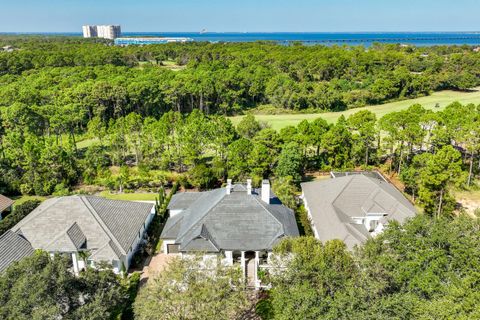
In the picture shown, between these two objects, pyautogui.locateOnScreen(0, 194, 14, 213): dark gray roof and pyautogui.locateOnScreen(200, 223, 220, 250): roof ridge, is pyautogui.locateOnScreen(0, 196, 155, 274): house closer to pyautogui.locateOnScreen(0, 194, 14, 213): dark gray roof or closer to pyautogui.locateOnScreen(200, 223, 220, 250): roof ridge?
pyautogui.locateOnScreen(200, 223, 220, 250): roof ridge

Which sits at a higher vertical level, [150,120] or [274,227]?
[150,120]

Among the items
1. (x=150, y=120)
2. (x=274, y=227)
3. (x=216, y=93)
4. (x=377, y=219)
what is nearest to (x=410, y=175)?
(x=377, y=219)

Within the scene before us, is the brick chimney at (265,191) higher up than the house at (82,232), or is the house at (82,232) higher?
the brick chimney at (265,191)

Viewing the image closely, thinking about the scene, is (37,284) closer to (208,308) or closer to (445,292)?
(208,308)

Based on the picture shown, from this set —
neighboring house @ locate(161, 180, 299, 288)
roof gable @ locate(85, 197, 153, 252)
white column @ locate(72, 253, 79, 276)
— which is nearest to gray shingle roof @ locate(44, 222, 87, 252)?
white column @ locate(72, 253, 79, 276)

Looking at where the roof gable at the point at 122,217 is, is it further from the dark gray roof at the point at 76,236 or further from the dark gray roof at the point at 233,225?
the dark gray roof at the point at 233,225

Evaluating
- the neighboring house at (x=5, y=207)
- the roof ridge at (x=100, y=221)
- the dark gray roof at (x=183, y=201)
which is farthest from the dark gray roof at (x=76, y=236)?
the neighboring house at (x=5, y=207)

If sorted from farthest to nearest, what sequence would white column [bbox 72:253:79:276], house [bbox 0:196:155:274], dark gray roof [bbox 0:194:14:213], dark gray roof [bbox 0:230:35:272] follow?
1. dark gray roof [bbox 0:194:14:213]
2. white column [bbox 72:253:79:276]
3. house [bbox 0:196:155:274]
4. dark gray roof [bbox 0:230:35:272]
